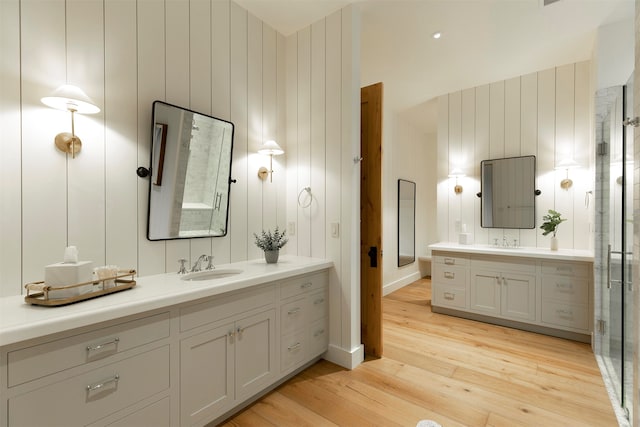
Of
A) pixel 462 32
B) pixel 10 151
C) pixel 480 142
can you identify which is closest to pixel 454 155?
pixel 480 142

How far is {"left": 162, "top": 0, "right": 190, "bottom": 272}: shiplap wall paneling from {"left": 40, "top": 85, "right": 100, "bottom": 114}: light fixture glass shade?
1.88ft

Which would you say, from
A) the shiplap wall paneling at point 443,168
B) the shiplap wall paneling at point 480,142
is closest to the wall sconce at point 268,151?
the shiplap wall paneling at point 443,168

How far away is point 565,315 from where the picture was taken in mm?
3076

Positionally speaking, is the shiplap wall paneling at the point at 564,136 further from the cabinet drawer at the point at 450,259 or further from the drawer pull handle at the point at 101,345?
the drawer pull handle at the point at 101,345

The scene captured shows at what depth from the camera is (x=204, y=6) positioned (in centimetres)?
222

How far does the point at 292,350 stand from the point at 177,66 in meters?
2.24

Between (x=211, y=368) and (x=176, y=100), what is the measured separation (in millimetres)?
1789

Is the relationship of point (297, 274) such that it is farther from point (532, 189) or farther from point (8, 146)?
point (532, 189)

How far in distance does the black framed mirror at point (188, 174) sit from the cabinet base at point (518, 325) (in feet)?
10.1

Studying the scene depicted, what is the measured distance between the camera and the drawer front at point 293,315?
7.10ft

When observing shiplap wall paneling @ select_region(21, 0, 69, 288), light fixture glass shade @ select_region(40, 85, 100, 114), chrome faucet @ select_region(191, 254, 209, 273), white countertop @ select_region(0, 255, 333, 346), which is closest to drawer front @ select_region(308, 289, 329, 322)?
white countertop @ select_region(0, 255, 333, 346)

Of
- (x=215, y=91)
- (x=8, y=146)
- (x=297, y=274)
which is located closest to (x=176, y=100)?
(x=215, y=91)

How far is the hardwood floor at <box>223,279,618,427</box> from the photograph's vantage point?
1.88 meters

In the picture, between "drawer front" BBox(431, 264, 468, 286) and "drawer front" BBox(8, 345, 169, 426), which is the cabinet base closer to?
"drawer front" BBox(431, 264, 468, 286)
